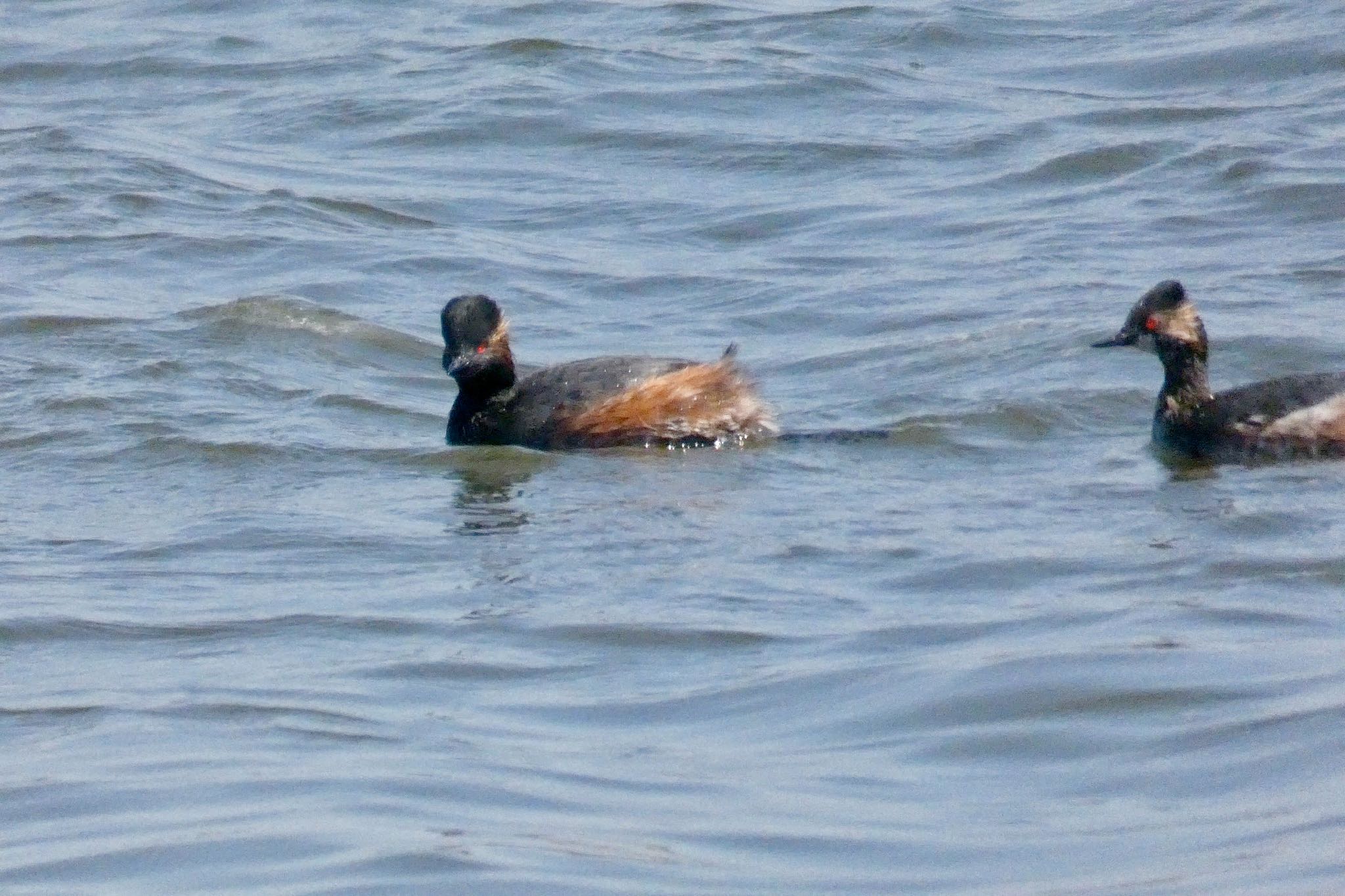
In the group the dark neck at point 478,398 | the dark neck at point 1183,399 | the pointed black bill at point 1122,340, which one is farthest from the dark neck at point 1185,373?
the dark neck at point 478,398

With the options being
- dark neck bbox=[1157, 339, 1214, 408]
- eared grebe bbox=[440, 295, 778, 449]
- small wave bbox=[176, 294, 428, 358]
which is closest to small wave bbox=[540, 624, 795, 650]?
eared grebe bbox=[440, 295, 778, 449]

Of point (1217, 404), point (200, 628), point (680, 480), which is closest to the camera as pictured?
point (200, 628)

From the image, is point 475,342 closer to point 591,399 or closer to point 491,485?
point 591,399

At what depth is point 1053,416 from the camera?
10086 mm

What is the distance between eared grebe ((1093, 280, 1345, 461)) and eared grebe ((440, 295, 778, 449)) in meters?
1.58

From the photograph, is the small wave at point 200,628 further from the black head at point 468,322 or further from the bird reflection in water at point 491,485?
the black head at point 468,322

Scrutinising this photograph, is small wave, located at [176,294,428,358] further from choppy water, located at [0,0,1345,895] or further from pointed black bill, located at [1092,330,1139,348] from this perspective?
pointed black bill, located at [1092,330,1139,348]

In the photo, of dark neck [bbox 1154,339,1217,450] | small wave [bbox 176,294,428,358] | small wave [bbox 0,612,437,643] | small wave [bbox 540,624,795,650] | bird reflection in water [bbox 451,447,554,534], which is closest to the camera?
small wave [bbox 540,624,795,650]

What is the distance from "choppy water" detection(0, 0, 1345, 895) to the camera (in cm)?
498

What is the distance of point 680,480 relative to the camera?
9203 mm

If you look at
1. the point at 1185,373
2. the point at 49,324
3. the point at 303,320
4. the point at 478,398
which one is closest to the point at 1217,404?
the point at 1185,373

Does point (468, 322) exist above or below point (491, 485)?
above

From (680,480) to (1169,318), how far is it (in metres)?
2.25

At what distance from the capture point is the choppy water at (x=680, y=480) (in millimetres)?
4984
